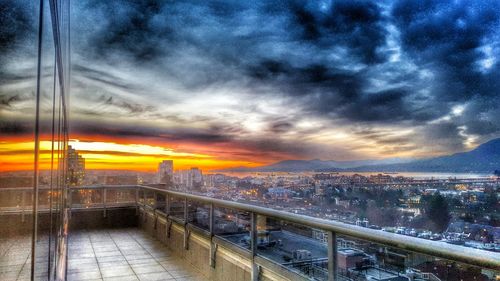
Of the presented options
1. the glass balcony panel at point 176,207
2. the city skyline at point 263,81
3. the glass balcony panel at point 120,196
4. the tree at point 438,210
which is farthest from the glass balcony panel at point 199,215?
the glass balcony panel at point 120,196

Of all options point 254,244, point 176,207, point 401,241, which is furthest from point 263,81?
point 401,241

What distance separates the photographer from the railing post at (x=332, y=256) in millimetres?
2492

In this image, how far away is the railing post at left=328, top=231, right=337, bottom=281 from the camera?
8.18ft

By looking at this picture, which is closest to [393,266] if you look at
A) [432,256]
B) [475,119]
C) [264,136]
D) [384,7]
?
[432,256]

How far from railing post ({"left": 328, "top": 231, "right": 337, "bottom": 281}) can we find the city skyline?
2.16 meters

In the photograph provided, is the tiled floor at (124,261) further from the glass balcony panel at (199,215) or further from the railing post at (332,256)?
the railing post at (332,256)

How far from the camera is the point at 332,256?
2504 mm

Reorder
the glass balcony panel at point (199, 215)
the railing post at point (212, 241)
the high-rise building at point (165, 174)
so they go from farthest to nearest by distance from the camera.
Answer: the high-rise building at point (165, 174)
the glass balcony panel at point (199, 215)
the railing post at point (212, 241)

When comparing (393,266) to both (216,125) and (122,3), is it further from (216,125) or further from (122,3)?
(216,125)

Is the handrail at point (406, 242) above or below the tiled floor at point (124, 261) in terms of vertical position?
above

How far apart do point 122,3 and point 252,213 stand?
23.6 ft

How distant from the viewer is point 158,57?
11789mm

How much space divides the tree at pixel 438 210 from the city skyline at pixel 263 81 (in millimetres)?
6049

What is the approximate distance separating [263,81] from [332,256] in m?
15.8
